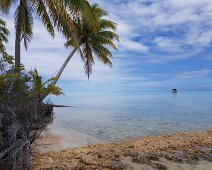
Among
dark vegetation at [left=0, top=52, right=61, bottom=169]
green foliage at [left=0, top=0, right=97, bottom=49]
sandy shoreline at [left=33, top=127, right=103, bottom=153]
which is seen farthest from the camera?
green foliage at [left=0, top=0, right=97, bottom=49]

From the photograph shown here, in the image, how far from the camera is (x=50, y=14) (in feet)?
52.5

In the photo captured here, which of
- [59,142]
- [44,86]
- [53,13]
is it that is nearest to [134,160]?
[59,142]

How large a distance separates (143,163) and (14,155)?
2.87 m

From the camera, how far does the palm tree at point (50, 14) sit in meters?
14.5

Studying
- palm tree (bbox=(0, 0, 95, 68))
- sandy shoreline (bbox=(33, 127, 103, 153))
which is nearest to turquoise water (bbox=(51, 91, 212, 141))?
sandy shoreline (bbox=(33, 127, 103, 153))

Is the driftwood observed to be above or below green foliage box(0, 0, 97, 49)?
below

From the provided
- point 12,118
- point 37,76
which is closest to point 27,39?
point 37,76

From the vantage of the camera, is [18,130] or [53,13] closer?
[18,130]

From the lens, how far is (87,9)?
1455 cm

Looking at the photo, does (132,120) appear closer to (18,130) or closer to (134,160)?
(134,160)

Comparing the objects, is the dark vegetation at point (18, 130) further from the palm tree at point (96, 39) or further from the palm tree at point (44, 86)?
the palm tree at point (96, 39)

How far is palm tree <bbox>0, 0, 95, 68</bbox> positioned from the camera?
14.5 meters

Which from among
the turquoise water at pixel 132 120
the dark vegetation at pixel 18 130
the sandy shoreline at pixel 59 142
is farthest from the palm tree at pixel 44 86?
the dark vegetation at pixel 18 130

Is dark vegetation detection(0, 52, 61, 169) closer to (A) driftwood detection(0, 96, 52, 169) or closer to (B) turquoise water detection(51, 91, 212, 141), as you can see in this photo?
(A) driftwood detection(0, 96, 52, 169)
